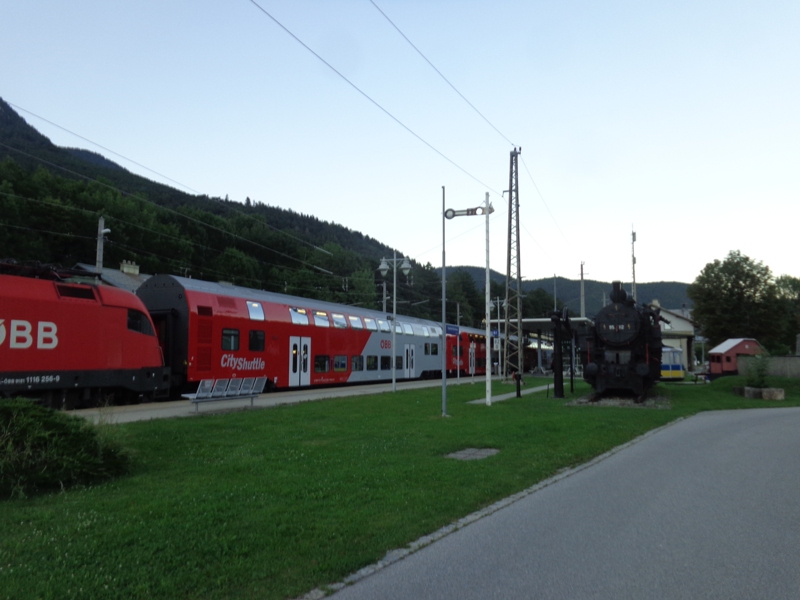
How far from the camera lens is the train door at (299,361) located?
2653 cm

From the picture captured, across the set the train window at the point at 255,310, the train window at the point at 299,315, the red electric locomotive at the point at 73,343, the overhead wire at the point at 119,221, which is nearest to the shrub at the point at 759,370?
the train window at the point at 299,315

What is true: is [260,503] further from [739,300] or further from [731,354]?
[739,300]

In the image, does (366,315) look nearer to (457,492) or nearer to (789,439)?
(789,439)

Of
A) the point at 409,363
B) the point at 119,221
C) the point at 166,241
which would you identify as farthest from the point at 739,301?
the point at 119,221

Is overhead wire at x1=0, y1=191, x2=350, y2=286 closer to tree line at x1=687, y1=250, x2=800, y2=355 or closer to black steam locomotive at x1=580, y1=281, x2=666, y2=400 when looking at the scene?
black steam locomotive at x1=580, y1=281, x2=666, y2=400

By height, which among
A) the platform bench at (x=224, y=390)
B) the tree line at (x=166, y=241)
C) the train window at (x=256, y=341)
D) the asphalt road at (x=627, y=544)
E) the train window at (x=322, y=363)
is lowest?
the asphalt road at (x=627, y=544)

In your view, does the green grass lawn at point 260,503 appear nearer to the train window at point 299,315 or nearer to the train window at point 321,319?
the train window at point 299,315

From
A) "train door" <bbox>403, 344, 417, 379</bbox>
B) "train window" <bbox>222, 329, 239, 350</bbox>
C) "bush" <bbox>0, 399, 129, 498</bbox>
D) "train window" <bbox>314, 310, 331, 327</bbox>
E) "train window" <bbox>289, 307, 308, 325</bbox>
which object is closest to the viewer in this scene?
"bush" <bbox>0, 399, 129, 498</bbox>

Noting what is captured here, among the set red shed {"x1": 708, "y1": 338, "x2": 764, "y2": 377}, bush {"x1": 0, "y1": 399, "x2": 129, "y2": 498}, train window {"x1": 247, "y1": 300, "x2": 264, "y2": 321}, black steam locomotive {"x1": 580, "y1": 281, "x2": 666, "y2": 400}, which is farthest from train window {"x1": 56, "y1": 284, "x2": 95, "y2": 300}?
red shed {"x1": 708, "y1": 338, "x2": 764, "y2": 377}

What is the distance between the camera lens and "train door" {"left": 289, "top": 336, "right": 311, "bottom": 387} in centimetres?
2653

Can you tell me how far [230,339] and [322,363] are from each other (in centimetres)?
634

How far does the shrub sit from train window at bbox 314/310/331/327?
60.1ft

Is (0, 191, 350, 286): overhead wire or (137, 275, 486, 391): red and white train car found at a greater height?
(0, 191, 350, 286): overhead wire

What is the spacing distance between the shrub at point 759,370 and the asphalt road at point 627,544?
1893 centimetres
